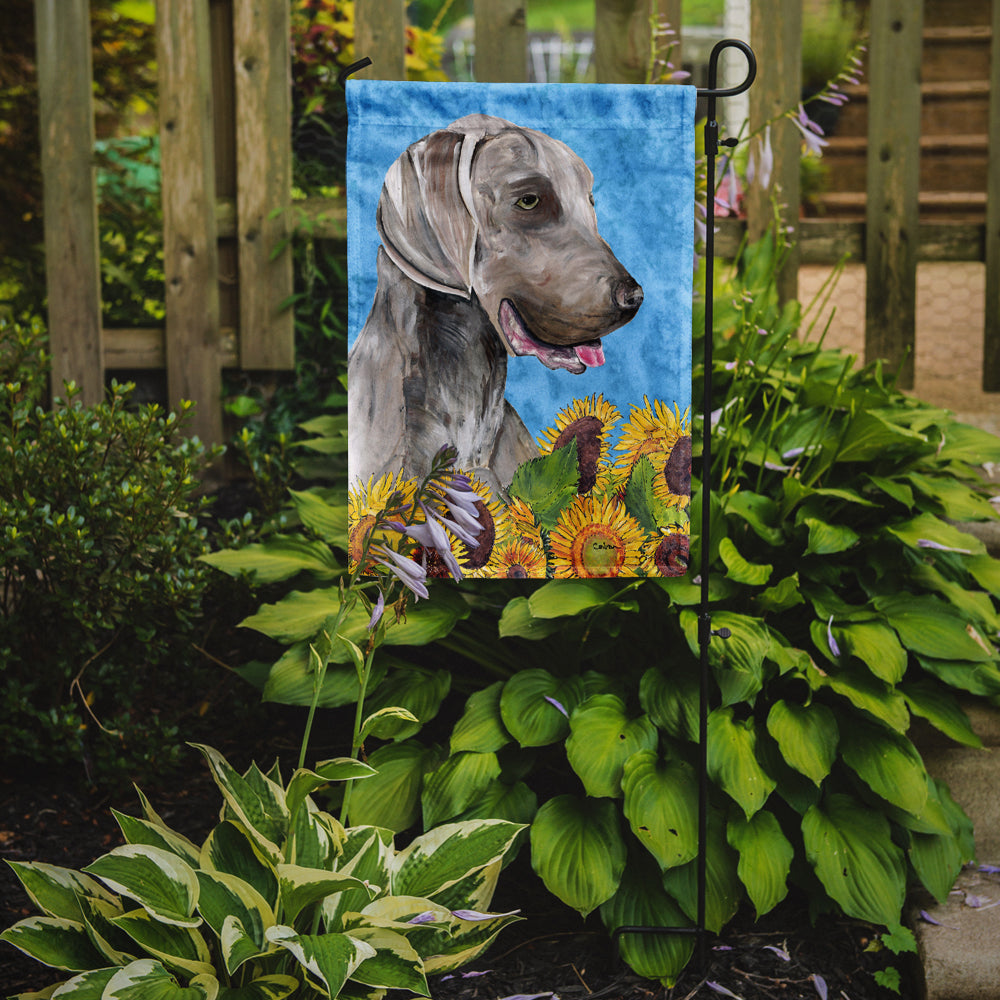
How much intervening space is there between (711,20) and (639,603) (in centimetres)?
813

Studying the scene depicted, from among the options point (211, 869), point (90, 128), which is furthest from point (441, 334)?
point (90, 128)

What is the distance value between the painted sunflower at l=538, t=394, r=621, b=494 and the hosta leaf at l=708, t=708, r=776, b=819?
549 mm

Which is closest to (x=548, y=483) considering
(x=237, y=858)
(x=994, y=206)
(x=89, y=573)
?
(x=237, y=858)

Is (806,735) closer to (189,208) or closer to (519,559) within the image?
(519,559)

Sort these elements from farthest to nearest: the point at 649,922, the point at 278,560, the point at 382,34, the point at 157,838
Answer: the point at 382,34, the point at 278,560, the point at 649,922, the point at 157,838

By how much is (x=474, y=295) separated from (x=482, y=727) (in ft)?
2.80

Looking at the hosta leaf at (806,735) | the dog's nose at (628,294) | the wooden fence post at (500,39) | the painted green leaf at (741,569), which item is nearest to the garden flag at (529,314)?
the dog's nose at (628,294)

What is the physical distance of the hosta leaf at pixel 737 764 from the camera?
1877 millimetres

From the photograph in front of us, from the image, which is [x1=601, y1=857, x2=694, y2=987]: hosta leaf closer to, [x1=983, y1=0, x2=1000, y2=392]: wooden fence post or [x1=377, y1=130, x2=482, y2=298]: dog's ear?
[x1=377, y1=130, x2=482, y2=298]: dog's ear

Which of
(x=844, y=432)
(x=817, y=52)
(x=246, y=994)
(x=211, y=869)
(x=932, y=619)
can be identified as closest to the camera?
(x=246, y=994)

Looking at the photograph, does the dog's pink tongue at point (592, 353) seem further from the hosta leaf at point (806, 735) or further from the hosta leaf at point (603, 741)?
the hosta leaf at point (806, 735)

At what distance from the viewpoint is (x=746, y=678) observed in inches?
77.8

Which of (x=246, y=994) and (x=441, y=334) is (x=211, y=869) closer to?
(x=246, y=994)

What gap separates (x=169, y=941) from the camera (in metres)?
1.55
